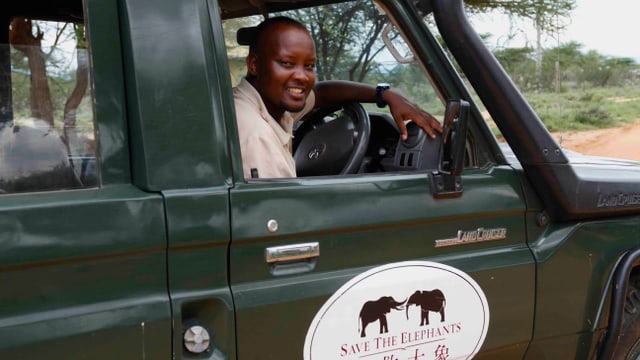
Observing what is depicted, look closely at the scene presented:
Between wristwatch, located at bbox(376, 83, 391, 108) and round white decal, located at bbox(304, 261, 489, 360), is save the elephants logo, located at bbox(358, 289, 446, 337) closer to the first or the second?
round white decal, located at bbox(304, 261, 489, 360)

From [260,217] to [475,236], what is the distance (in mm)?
768

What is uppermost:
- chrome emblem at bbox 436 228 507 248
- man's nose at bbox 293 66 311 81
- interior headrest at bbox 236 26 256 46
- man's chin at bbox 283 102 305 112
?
interior headrest at bbox 236 26 256 46

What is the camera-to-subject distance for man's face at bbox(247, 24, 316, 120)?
235 cm

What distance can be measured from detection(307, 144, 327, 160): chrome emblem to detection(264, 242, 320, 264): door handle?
2.78 ft

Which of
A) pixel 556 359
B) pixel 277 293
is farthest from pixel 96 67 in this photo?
pixel 556 359

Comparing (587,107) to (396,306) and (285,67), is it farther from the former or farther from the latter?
(396,306)

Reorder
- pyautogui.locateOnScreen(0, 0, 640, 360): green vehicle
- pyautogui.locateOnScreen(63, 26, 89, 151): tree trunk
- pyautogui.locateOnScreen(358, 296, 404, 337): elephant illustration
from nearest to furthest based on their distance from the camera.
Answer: pyautogui.locateOnScreen(0, 0, 640, 360): green vehicle → pyautogui.locateOnScreen(63, 26, 89, 151): tree trunk → pyautogui.locateOnScreen(358, 296, 404, 337): elephant illustration

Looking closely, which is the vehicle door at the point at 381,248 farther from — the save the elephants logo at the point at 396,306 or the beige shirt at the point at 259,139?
the beige shirt at the point at 259,139

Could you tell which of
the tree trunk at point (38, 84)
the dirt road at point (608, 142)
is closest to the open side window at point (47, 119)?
the tree trunk at point (38, 84)

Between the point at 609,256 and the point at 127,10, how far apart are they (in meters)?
1.85

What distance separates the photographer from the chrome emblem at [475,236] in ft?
7.27

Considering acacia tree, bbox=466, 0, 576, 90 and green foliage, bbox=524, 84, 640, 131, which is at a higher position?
acacia tree, bbox=466, 0, 576, 90

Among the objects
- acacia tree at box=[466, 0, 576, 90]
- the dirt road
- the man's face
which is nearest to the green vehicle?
the man's face

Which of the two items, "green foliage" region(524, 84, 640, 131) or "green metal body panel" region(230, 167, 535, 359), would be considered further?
"green foliage" region(524, 84, 640, 131)
